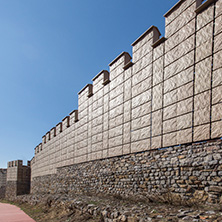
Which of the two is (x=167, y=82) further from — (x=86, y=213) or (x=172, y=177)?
(x=86, y=213)

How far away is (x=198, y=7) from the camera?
6.36 metres

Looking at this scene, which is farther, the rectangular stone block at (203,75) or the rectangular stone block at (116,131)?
the rectangular stone block at (116,131)

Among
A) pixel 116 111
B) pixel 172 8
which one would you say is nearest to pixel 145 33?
pixel 172 8

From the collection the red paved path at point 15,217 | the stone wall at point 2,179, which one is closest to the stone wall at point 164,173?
the red paved path at point 15,217

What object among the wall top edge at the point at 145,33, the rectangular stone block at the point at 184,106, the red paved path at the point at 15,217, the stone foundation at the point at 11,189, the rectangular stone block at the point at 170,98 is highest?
the wall top edge at the point at 145,33

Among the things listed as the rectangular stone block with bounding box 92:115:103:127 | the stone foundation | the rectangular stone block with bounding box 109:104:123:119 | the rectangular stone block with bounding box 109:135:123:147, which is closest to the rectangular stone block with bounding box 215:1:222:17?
the rectangular stone block with bounding box 109:104:123:119

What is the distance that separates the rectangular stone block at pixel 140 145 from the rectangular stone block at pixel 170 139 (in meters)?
0.78

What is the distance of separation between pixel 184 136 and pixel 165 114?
3.26ft

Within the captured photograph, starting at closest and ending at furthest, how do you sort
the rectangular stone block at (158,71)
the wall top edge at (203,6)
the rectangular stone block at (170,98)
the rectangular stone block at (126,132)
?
the wall top edge at (203,6), the rectangular stone block at (170,98), the rectangular stone block at (158,71), the rectangular stone block at (126,132)

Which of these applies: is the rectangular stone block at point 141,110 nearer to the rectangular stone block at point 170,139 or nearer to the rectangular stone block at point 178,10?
the rectangular stone block at point 170,139

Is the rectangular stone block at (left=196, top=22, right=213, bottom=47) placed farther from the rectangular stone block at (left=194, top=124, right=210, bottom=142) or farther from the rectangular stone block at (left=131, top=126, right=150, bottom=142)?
the rectangular stone block at (left=131, top=126, right=150, bottom=142)

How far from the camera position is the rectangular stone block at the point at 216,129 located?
5.49 metres

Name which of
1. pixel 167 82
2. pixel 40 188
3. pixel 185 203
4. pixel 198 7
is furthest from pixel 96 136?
pixel 40 188

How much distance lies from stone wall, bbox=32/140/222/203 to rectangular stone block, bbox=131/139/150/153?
159mm
